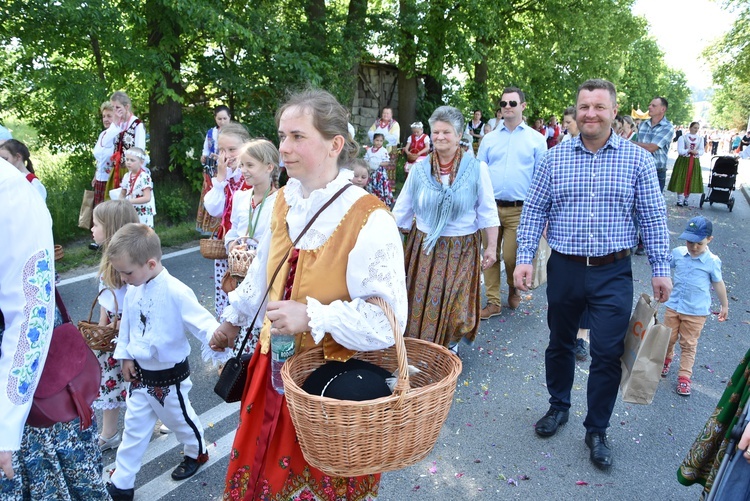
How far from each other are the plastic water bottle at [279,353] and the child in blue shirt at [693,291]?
12.3 feet

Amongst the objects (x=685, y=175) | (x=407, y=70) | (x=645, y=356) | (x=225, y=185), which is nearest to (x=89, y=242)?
(x=225, y=185)

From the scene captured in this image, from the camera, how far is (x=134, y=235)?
3.13 metres

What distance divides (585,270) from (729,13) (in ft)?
76.6

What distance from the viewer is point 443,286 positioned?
483cm

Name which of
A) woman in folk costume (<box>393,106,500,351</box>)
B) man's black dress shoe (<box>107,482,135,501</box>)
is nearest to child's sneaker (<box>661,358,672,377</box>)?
woman in folk costume (<box>393,106,500,351</box>)

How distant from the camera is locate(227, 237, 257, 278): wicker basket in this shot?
3.67 metres

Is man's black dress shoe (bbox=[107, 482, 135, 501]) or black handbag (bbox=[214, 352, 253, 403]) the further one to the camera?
man's black dress shoe (bbox=[107, 482, 135, 501])

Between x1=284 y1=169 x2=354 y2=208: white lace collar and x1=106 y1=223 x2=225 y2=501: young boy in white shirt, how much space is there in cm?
109

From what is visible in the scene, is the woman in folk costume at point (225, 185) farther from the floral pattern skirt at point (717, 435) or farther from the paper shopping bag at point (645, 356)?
the floral pattern skirt at point (717, 435)

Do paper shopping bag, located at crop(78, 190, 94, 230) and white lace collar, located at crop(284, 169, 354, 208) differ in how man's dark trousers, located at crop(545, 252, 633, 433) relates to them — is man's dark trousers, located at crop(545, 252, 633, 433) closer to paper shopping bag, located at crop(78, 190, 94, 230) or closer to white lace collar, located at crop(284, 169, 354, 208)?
white lace collar, located at crop(284, 169, 354, 208)

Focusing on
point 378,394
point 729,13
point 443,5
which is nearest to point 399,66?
point 443,5

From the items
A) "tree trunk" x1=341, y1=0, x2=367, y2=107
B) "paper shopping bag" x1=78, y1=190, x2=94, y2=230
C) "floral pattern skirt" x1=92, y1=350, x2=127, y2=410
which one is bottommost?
"floral pattern skirt" x1=92, y1=350, x2=127, y2=410

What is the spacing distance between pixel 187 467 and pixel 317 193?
2.06 meters

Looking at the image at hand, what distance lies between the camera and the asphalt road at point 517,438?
135 inches
